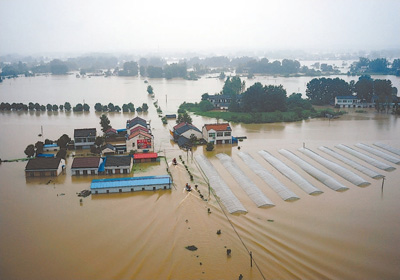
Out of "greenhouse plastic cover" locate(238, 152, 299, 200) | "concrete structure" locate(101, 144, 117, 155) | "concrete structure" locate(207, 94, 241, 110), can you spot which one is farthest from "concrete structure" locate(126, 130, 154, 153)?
"concrete structure" locate(207, 94, 241, 110)

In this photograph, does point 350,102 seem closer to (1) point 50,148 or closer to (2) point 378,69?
(1) point 50,148

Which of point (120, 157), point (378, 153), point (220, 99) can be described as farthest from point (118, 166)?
point (220, 99)

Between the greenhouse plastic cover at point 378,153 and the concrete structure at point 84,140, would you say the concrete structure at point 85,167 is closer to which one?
the concrete structure at point 84,140

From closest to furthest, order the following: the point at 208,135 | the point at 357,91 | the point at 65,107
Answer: the point at 208,135, the point at 65,107, the point at 357,91

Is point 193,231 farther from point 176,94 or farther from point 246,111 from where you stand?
point 176,94

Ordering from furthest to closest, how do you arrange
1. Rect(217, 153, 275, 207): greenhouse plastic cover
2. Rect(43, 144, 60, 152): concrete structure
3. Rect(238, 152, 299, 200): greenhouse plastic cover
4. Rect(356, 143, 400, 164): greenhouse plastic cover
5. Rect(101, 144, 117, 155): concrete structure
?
Rect(43, 144, 60, 152): concrete structure < Rect(101, 144, 117, 155): concrete structure < Rect(356, 143, 400, 164): greenhouse plastic cover < Rect(238, 152, 299, 200): greenhouse plastic cover < Rect(217, 153, 275, 207): greenhouse plastic cover

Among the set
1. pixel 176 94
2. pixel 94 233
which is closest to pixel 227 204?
pixel 94 233

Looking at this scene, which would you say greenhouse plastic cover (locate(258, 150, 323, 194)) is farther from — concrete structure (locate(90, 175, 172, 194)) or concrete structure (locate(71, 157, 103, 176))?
concrete structure (locate(71, 157, 103, 176))

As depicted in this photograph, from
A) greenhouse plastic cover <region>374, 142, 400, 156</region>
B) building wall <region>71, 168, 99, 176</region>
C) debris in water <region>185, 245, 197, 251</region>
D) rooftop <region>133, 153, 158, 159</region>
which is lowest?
debris in water <region>185, 245, 197, 251</region>
